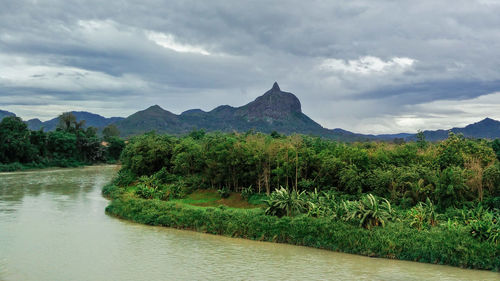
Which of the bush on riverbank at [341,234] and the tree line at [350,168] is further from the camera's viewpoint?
the tree line at [350,168]

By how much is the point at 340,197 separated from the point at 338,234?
5.44 m

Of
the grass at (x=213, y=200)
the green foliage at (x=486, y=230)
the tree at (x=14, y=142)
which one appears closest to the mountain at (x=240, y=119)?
the tree at (x=14, y=142)

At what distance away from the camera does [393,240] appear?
14977 millimetres

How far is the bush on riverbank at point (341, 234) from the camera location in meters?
13.6

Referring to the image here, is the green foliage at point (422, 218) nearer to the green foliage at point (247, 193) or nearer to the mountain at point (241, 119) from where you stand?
the green foliage at point (247, 193)

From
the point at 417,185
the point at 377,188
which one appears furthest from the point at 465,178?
the point at 377,188

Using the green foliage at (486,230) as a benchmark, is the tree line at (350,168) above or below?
above

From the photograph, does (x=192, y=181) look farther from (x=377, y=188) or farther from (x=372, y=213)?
(x=372, y=213)

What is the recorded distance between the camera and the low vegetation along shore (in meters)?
14.8

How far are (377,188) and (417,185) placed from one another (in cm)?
214

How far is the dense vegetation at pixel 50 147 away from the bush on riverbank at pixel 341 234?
4360 centimetres

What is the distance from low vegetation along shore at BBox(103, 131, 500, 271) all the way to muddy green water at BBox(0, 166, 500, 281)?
62cm

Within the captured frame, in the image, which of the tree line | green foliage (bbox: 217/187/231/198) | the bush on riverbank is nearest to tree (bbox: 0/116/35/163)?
the tree line

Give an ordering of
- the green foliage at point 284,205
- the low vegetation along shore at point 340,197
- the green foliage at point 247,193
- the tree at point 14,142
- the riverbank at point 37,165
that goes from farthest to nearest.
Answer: the tree at point 14,142
the riverbank at point 37,165
the green foliage at point 247,193
the green foliage at point 284,205
the low vegetation along shore at point 340,197
